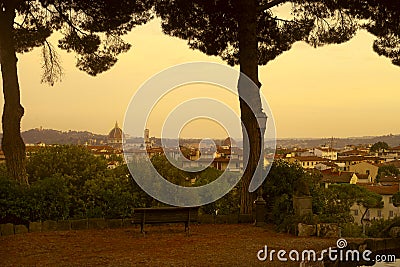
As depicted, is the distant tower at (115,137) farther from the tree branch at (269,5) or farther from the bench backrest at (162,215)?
the bench backrest at (162,215)

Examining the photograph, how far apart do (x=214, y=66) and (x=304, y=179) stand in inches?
168

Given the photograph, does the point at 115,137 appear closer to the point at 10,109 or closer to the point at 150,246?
the point at 10,109

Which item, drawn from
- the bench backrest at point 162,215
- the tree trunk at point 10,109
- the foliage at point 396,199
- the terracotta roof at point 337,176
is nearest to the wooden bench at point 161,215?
the bench backrest at point 162,215

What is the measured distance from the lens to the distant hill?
59.9 feet

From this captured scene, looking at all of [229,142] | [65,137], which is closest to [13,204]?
[229,142]

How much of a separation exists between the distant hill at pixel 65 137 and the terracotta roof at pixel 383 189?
1263 cm

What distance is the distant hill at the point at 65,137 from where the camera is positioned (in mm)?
18250

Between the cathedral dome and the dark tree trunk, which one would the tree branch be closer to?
the dark tree trunk

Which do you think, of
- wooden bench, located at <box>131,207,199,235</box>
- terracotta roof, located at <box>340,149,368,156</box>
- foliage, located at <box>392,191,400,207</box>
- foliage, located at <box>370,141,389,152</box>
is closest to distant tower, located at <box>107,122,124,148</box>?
wooden bench, located at <box>131,207,199,235</box>

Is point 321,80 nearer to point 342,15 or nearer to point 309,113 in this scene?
point 309,113

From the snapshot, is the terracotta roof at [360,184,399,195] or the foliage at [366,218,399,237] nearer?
the foliage at [366,218,399,237]

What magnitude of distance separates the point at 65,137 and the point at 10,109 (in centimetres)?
716

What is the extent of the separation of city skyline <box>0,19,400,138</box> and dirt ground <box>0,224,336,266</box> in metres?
4.09

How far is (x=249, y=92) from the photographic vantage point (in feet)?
41.9
